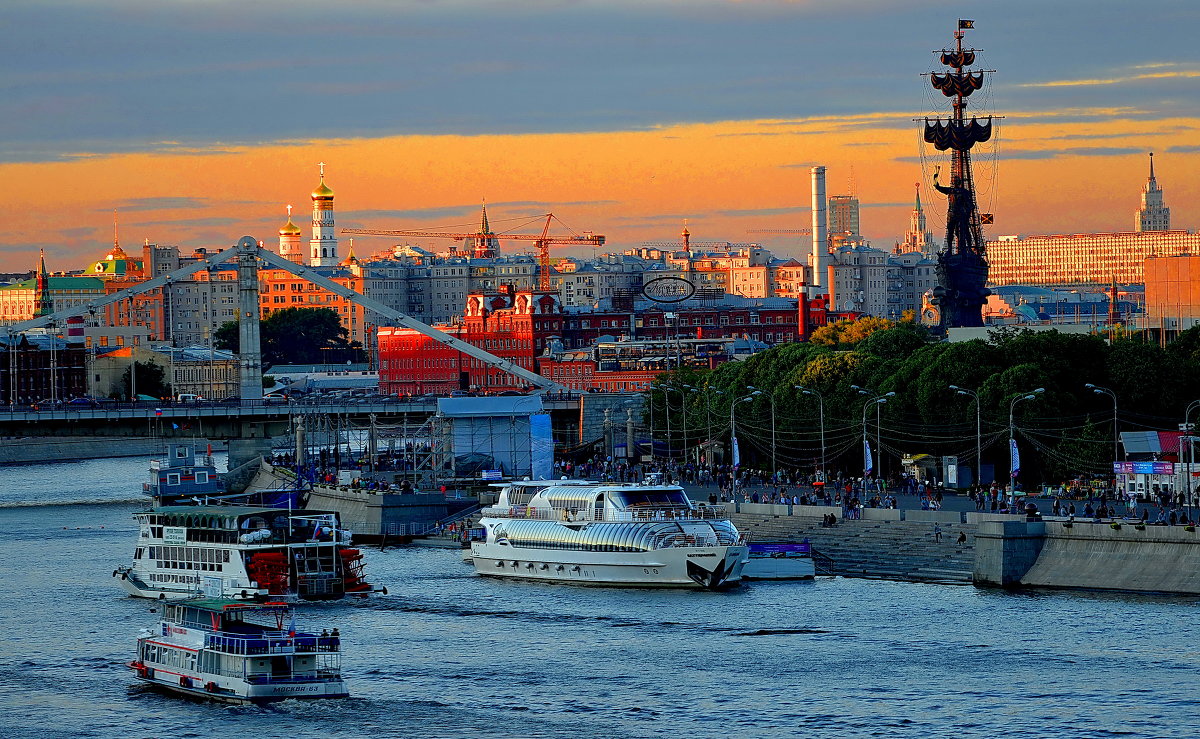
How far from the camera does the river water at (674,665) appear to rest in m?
51.7

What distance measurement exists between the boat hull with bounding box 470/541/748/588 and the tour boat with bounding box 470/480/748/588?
0.03 meters

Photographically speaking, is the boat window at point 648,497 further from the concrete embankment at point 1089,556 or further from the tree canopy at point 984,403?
the tree canopy at point 984,403

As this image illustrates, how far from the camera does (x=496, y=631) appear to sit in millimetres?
66188

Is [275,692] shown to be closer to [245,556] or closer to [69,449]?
[245,556]

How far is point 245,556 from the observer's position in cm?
7506

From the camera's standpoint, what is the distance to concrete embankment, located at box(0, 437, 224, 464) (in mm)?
174000

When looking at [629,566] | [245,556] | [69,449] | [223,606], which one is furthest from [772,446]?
[69,449]

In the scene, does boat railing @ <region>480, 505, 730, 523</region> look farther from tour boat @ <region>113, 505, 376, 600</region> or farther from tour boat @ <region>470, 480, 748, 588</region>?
tour boat @ <region>113, 505, 376, 600</region>

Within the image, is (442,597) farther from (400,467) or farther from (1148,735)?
(400,467)

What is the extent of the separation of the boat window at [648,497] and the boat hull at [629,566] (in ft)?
6.73

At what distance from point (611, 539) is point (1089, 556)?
16.0m

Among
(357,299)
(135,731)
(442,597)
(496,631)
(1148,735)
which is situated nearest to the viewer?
(1148,735)

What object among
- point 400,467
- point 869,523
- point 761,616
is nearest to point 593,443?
point 400,467

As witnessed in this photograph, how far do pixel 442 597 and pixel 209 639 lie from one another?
1895 cm
